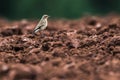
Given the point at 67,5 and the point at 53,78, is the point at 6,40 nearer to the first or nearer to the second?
the point at 53,78

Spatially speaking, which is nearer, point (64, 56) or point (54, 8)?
point (64, 56)

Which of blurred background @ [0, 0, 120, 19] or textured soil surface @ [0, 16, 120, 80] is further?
blurred background @ [0, 0, 120, 19]

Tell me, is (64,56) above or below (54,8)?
below

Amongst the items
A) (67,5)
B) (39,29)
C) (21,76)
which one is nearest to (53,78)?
(21,76)

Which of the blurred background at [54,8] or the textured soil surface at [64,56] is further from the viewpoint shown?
the blurred background at [54,8]
